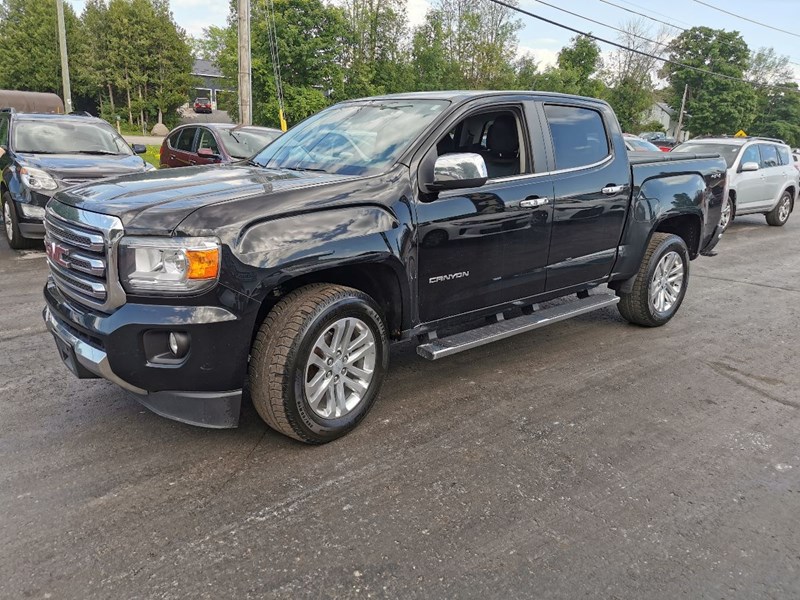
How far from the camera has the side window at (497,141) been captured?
428cm

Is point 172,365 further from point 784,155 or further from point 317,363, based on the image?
point 784,155

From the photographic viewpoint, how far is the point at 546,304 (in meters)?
5.16

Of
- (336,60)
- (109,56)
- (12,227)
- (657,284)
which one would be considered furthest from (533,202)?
(109,56)

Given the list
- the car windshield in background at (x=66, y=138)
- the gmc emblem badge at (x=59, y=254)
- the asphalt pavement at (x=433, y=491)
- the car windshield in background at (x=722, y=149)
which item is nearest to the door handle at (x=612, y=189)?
the asphalt pavement at (x=433, y=491)

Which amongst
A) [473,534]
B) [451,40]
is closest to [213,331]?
A: [473,534]

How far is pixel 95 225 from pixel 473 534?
2306 millimetres

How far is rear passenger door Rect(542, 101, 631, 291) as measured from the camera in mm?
4594

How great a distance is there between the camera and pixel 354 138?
4188 millimetres

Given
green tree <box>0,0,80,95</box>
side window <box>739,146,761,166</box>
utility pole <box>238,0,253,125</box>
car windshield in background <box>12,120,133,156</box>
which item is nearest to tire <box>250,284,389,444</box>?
car windshield in background <box>12,120,133,156</box>

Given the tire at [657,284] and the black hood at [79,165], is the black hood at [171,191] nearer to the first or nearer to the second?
the tire at [657,284]

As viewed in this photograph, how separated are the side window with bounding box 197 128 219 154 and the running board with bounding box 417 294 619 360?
7.08m

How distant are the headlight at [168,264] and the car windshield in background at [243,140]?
7.39m

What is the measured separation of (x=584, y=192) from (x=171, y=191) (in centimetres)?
297

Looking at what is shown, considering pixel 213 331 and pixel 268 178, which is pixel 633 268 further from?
pixel 213 331
